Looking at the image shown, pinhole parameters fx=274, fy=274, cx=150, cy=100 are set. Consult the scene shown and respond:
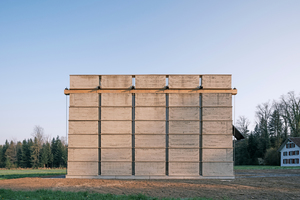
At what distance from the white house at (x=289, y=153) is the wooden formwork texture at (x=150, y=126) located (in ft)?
137

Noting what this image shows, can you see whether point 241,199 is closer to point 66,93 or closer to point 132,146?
point 132,146

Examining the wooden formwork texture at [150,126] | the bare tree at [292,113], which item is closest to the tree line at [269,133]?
the bare tree at [292,113]

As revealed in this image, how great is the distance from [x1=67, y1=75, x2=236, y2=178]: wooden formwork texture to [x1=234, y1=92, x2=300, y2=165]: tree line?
4207 centimetres

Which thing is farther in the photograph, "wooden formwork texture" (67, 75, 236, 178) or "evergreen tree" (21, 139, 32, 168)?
"evergreen tree" (21, 139, 32, 168)

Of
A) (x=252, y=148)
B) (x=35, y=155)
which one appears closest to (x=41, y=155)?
(x=35, y=155)

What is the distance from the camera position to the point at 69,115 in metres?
19.1

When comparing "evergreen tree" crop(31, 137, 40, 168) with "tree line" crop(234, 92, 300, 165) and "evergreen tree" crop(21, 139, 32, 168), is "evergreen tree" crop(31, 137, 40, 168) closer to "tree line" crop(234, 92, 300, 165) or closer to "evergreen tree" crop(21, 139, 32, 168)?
"evergreen tree" crop(21, 139, 32, 168)

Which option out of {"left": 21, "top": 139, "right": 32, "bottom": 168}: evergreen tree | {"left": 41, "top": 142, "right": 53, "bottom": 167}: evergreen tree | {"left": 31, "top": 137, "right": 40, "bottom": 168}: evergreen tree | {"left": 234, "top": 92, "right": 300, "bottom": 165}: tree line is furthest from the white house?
{"left": 21, "top": 139, "right": 32, "bottom": 168}: evergreen tree

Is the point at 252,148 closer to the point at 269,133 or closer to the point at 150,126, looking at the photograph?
the point at 269,133

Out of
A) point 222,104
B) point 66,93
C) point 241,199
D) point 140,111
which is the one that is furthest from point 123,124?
point 241,199

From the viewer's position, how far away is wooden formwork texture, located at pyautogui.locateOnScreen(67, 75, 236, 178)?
18.4 metres

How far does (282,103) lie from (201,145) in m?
43.6

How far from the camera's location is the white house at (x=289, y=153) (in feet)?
176

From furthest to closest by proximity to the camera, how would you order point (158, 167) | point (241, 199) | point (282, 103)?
point (282, 103) → point (158, 167) → point (241, 199)
